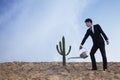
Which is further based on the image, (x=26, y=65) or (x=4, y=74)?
(x=26, y=65)

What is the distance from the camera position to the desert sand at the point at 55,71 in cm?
1367

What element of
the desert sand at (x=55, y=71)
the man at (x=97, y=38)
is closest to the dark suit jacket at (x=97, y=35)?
the man at (x=97, y=38)

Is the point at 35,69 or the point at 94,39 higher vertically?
the point at 94,39

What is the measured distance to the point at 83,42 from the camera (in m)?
14.2

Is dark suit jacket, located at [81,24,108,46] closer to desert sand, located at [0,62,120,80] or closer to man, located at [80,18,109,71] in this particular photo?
man, located at [80,18,109,71]

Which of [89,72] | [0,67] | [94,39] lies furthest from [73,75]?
[0,67]

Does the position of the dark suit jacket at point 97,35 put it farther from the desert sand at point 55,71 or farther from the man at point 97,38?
the desert sand at point 55,71

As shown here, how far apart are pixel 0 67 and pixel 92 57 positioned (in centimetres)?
467

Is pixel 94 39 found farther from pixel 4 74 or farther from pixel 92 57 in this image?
pixel 4 74

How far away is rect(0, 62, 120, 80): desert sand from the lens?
13.7 metres

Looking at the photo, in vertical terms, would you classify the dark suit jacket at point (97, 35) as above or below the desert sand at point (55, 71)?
above

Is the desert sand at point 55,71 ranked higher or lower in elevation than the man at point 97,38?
lower

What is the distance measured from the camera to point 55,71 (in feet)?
47.9

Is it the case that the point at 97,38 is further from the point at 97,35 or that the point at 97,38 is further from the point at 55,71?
the point at 55,71
